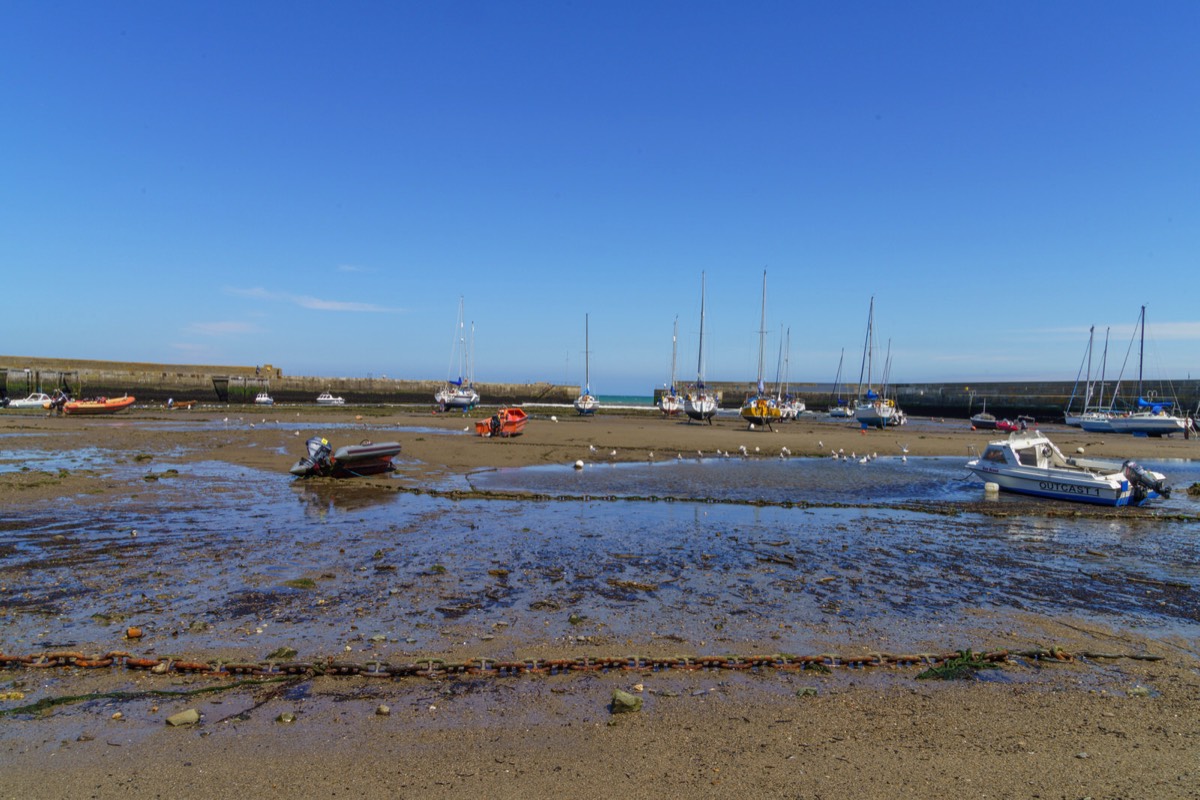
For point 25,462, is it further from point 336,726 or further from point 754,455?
point 754,455

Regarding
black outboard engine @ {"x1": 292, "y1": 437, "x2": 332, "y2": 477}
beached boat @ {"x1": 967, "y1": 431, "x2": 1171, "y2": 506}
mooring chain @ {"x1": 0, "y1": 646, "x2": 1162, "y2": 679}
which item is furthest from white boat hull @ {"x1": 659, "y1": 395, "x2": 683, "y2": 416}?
mooring chain @ {"x1": 0, "y1": 646, "x2": 1162, "y2": 679}

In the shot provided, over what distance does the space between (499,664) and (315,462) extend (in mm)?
15685

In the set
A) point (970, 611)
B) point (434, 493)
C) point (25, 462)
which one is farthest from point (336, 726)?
point (25, 462)

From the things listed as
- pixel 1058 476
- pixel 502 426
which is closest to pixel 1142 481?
pixel 1058 476

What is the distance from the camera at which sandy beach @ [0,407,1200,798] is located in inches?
202

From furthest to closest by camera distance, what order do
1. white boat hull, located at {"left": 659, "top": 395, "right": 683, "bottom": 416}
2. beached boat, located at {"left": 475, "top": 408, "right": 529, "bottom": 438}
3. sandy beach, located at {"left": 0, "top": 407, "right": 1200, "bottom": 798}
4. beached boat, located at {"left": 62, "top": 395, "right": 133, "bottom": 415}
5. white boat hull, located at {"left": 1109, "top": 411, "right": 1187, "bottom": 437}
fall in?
white boat hull, located at {"left": 659, "top": 395, "right": 683, "bottom": 416}
white boat hull, located at {"left": 1109, "top": 411, "right": 1187, "bottom": 437}
beached boat, located at {"left": 62, "top": 395, "right": 133, "bottom": 415}
beached boat, located at {"left": 475, "top": 408, "right": 529, "bottom": 438}
sandy beach, located at {"left": 0, "top": 407, "right": 1200, "bottom": 798}

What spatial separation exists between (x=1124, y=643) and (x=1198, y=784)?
3987mm

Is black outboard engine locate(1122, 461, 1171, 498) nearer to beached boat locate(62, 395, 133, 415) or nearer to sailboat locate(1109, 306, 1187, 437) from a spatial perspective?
sailboat locate(1109, 306, 1187, 437)

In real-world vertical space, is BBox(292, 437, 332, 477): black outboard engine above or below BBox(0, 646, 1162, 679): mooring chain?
above

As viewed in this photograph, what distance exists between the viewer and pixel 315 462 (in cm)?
2120

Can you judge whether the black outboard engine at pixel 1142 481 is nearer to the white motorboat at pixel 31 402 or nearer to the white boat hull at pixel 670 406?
the white boat hull at pixel 670 406

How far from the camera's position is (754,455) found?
34125 mm

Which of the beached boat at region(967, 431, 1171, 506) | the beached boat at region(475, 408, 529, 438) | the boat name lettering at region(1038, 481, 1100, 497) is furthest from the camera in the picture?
the beached boat at region(475, 408, 529, 438)

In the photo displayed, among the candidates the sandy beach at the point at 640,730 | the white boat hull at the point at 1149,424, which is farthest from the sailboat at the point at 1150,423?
the sandy beach at the point at 640,730
